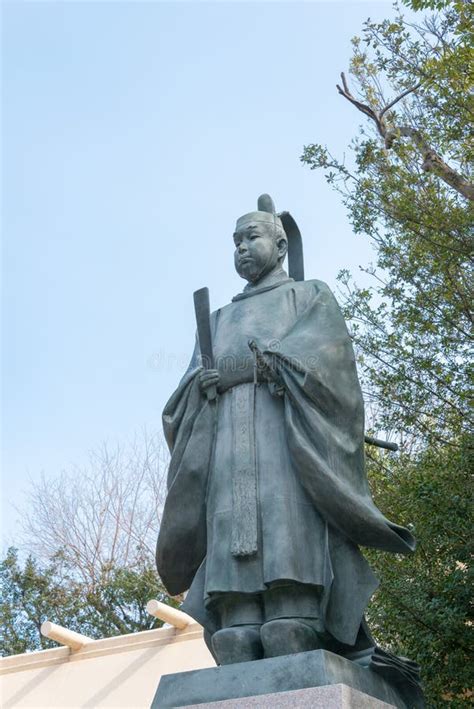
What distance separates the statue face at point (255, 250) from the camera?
5613 mm

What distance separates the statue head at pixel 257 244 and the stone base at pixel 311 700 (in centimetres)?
239

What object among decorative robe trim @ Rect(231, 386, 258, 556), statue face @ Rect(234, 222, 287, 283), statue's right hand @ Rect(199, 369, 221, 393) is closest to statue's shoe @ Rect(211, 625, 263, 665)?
decorative robe trim @ Rect(231, 386, 258, 556)

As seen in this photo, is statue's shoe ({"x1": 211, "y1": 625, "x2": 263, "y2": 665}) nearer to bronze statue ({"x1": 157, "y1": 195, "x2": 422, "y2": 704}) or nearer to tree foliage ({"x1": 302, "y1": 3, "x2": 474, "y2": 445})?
bronze statue ({"x1": 157, "y1": 195, "x2": 422, "y2": 704})

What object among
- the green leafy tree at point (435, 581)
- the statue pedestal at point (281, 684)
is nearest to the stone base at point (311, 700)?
the statue pedestal at point (281, 684)

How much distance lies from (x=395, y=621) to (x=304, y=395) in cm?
484

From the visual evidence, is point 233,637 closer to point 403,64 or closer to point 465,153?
point 465,153

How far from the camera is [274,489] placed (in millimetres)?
4754

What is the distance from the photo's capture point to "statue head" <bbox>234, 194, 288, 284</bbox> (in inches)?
221

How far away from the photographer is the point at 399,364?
1089 cm

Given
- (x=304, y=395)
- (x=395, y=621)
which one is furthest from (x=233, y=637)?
(x=395, y=621)

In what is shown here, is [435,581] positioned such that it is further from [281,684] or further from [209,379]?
[281,684]

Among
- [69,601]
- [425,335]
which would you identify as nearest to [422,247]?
[425,335]

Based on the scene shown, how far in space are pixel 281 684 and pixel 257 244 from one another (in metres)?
2.42

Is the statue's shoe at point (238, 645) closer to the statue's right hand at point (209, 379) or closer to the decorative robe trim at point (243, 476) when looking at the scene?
the decorative robe trim at point (243, 476)
